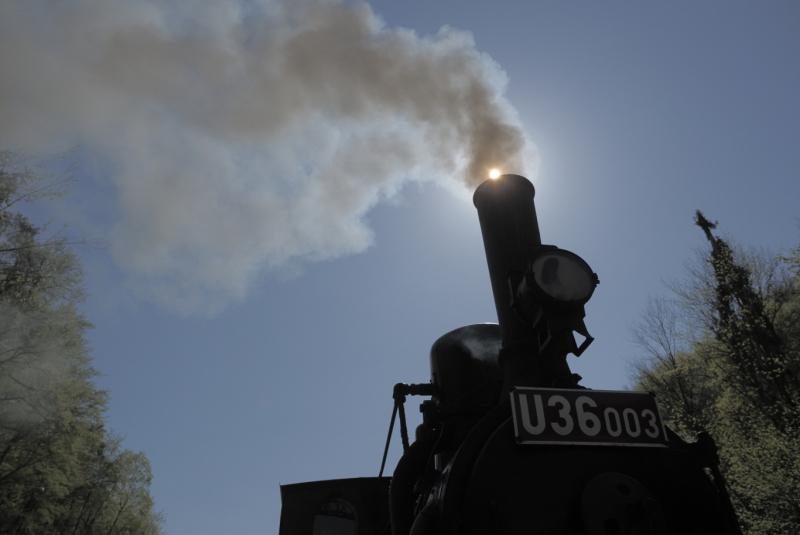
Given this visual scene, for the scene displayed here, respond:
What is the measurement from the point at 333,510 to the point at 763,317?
45.9 ft

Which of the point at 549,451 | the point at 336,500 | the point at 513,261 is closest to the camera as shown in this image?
the point at 549,451

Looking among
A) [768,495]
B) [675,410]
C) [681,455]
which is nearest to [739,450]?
[768,495]

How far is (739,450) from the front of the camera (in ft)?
41.8

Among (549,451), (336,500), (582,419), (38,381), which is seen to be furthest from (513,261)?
(38,381)

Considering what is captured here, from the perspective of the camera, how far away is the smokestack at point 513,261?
2.94 meters

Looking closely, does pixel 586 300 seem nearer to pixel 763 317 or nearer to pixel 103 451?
pixel 763 317

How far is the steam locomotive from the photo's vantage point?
2.37m

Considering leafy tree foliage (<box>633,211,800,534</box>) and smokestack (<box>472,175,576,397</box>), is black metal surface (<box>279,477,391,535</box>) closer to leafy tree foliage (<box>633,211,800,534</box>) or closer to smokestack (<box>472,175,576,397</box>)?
smokestack (<box>472,175,576,397</box>)

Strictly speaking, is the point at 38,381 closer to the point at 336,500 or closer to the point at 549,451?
the point at 336,500

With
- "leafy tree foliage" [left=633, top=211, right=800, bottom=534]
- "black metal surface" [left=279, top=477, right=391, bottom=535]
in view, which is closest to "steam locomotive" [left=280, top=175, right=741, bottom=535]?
"black metal surface" [left=279, top=477, right=391, bottom=535]

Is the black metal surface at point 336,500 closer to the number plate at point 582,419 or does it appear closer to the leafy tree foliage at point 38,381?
the number plate at point 582,419

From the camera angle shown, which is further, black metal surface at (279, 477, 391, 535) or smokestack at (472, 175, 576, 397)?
black metal surface at (279, 477, 391, 535)

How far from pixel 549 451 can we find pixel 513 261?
118 cm

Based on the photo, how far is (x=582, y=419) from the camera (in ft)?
8.54
